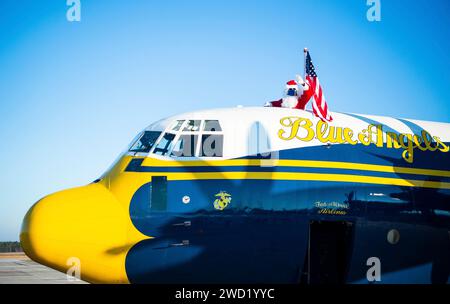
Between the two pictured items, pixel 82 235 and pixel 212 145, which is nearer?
pixel 82 235

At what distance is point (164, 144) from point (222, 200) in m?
1.77

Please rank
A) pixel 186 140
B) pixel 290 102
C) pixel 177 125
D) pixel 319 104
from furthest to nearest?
pixel 290 102 < pixel 319 104 < pixel 177 125 < pixel 186 140

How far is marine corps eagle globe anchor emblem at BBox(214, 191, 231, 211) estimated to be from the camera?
11.9 meters

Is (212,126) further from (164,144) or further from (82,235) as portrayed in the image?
(82,235)

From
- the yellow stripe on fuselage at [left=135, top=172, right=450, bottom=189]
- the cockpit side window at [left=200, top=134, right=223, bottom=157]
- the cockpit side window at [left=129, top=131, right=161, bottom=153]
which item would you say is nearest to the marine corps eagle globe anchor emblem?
the yellow stripe on fuselage at [left=135, top=172, right=450, bottom=189]

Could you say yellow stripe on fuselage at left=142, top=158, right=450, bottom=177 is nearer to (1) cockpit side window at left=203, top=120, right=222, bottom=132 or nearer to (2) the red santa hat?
(1) cockpit side window at left=203, top=120, right=222, bottom=132

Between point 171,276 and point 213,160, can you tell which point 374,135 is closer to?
point 213,160

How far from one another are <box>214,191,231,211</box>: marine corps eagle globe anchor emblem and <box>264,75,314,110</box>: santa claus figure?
3345 millimetres

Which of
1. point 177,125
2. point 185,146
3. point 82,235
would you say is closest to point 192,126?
point 177,125

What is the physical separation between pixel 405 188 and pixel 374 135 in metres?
1.38

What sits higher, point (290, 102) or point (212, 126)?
point (290, 102)

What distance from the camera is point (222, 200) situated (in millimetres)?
11961
